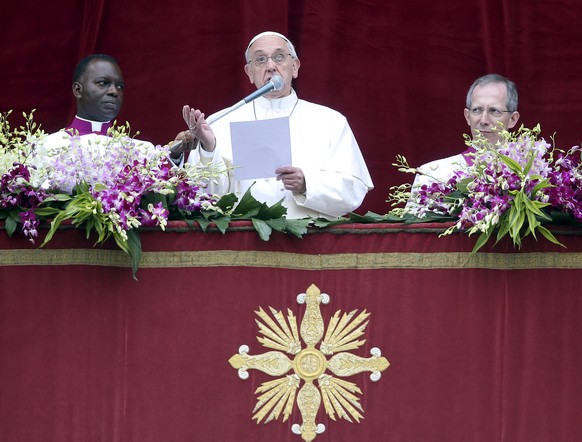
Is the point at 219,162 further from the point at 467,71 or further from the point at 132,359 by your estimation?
the point at 467,71

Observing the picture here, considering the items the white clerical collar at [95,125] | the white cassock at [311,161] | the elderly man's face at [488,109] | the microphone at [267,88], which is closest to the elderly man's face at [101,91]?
the white clerical collar at [95,125]

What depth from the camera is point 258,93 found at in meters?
5.60

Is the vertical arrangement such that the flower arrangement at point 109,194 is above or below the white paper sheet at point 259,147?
below

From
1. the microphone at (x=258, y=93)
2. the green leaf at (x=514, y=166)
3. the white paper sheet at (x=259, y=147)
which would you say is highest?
the microphone at (x=258, y=93)

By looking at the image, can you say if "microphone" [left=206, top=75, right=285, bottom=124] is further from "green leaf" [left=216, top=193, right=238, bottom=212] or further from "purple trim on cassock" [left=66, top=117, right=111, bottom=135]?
"purple trim on cassock" [left=66, top=117, right=111, bottom=135]

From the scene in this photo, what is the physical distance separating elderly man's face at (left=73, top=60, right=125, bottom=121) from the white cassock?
22.0 inches

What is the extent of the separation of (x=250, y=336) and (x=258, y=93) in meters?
0.99

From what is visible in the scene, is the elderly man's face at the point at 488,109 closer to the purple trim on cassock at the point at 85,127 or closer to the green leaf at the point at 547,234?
the green leaf at the point at 547,234

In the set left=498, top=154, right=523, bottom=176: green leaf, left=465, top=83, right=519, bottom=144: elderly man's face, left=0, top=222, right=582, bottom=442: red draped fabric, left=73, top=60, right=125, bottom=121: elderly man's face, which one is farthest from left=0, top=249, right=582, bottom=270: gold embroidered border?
left=73, top=60, right=125, bottom=121: elderly man's face

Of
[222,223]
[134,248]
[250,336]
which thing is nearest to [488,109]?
[222,223]

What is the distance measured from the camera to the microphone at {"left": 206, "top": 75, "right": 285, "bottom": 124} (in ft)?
18.3

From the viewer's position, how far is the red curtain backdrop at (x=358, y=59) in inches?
316

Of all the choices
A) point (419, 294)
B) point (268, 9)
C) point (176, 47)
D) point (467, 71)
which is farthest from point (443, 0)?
point (419, 294)

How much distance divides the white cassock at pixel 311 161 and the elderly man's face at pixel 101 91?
0.56 meters
